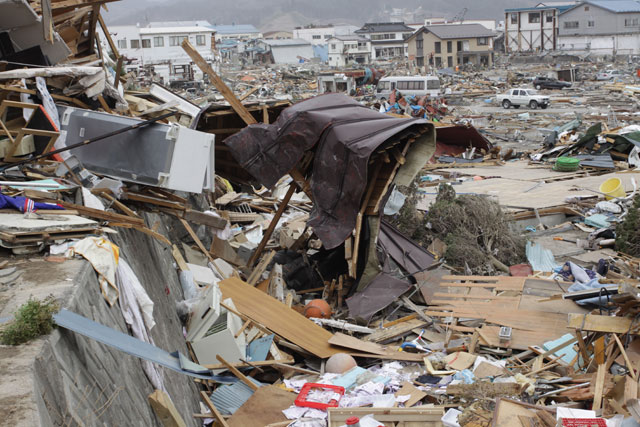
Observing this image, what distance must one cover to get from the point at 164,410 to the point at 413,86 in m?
40.5

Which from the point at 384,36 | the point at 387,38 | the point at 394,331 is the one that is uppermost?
the point at 384,36

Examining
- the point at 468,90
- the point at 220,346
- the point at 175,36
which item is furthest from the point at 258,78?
the point at 220,346

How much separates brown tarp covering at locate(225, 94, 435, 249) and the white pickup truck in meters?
32.0

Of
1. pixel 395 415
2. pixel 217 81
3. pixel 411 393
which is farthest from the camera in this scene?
pixel 217 81

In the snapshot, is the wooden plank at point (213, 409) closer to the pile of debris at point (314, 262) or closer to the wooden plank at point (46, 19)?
the pile of debris at point (314, 262)

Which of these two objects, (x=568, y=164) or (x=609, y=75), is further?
(x=609, y=75)

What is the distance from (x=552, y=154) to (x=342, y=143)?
14774 millimetres

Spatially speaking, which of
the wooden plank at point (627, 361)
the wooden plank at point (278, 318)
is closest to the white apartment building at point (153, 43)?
the wooden plank at point (278, 318)

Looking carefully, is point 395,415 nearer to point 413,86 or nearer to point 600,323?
point 600,323

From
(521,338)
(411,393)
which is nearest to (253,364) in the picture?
(411,393)

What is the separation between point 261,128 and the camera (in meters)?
10.8

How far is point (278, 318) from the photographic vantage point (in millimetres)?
9117

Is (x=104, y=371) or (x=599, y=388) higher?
(x=104, y=371)

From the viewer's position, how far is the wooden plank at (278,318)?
A: 8.74m
